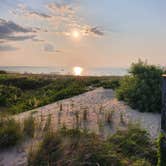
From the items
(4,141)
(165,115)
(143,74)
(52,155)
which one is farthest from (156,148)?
(143,74)

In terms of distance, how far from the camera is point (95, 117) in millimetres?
8445

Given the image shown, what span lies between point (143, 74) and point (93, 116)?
309 centimetres

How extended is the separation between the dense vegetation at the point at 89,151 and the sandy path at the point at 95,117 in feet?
1.64

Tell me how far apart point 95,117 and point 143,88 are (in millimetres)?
2564

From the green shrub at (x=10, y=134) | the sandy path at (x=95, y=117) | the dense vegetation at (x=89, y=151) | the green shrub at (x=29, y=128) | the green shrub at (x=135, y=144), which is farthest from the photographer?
the sandy path at (x=95, y=117)

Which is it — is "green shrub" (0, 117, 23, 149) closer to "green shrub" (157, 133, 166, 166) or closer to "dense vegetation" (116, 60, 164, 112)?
"green shrub" (157, 133, 166, 166)

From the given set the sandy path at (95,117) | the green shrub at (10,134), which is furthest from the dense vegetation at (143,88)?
the green shrub at (10,134)

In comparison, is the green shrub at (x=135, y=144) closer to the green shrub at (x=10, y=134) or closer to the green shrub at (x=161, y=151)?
the green shrub at (x=161, y=151)

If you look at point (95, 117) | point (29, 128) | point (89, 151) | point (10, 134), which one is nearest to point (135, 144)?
point (89, 151)

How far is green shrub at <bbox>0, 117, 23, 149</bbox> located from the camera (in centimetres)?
584

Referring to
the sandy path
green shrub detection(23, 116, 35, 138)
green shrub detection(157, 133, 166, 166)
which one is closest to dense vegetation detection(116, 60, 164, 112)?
the sandy path

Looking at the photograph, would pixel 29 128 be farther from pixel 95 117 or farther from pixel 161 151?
pixel 161 151

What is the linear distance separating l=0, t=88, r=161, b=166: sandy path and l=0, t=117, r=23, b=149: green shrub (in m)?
Result: 0.20

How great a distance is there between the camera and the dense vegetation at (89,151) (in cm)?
491
